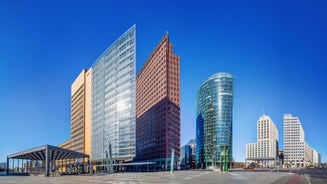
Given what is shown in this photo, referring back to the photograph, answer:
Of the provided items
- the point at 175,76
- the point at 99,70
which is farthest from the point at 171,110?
the point at 99,70

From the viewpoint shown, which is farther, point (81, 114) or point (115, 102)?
point (81, 114)

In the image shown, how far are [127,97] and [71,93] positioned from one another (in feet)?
279

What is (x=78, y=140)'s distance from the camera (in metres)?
160

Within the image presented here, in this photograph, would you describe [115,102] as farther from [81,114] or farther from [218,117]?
[218,117]

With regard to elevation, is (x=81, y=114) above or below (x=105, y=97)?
below

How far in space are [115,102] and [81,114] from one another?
4571 cm

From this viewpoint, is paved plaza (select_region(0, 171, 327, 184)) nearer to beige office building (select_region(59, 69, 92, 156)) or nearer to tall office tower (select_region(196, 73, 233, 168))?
beige office building (select_region(59, 69, 92, 156))

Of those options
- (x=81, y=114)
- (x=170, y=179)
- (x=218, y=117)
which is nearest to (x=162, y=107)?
(x=81, y=114)

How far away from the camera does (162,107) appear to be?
133 meters

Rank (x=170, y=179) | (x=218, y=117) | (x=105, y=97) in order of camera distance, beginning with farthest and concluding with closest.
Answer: (x=218, y=117)
(x=105, y=97)
(x=170, y=179)

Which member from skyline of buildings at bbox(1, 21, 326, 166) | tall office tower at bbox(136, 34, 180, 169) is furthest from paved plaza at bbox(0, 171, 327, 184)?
tall office tower at bbox(136, 34, 180, 169)

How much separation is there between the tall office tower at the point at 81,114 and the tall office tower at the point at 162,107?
28.5 m

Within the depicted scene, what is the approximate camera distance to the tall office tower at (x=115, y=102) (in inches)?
4313

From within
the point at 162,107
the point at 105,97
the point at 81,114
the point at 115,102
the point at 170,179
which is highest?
the point at 105,97
